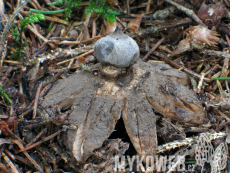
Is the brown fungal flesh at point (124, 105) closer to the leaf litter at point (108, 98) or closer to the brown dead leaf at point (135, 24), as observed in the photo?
the leaf litter at point (108, 98)

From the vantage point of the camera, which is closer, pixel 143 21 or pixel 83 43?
pixel 83 43

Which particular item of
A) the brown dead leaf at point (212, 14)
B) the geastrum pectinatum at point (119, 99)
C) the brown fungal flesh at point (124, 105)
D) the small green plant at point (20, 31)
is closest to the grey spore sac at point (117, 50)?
the geastrum pectinatum at point (119, 99)

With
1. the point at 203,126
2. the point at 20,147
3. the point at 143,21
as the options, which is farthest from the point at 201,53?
the point at 20,147

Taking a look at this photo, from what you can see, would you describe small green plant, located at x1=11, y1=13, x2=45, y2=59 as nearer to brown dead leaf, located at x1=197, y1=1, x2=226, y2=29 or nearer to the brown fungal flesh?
the brown fungal flesh

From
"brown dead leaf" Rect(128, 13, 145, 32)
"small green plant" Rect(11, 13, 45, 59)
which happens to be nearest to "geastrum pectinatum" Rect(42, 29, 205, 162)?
"small green plant" Rect(11, 13, 45, 59)

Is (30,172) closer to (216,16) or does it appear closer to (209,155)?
(209,155)
